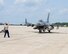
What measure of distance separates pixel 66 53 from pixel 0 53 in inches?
145

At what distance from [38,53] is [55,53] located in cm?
96

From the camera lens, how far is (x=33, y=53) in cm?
1455

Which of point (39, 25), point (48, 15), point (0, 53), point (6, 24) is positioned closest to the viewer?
point (0, 53)

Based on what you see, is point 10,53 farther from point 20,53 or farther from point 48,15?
point 48,15

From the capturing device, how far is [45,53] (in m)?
14.7

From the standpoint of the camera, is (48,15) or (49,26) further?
(48,15)

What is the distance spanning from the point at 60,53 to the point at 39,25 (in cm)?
3297

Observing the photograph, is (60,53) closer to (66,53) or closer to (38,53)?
(66,53)

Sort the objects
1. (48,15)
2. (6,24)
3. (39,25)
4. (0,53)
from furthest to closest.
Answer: (48,15) < (39,25) < (6,24) < (0,53)

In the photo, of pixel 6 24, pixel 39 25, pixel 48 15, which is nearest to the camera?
pixel 6 24

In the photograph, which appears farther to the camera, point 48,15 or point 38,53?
point 48,15

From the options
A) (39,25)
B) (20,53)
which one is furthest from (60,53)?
(39,25)

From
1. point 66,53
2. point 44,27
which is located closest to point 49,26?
point 44,27

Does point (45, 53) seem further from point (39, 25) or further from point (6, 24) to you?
point (39, 25)
